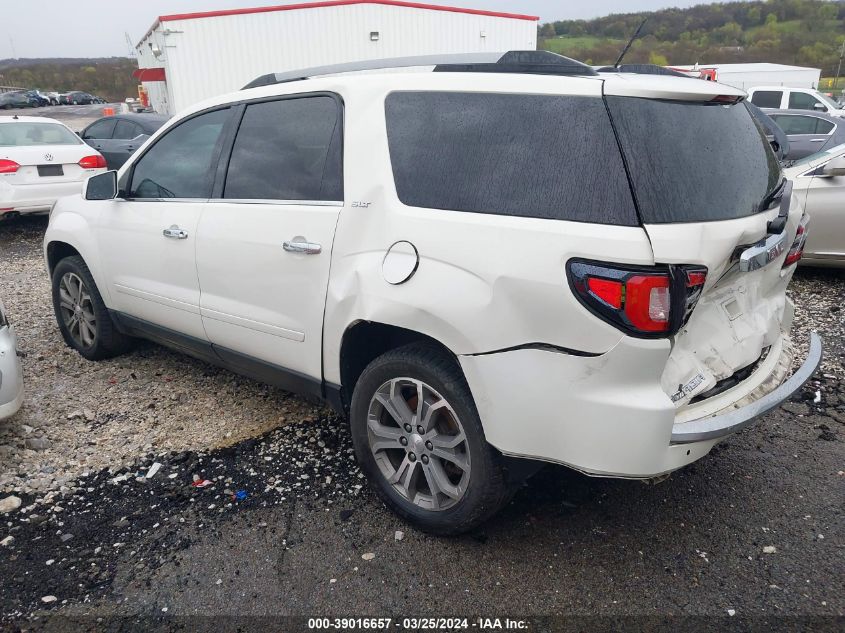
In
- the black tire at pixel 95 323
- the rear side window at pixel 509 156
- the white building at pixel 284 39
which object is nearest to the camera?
the rear side window at pixel 509 156

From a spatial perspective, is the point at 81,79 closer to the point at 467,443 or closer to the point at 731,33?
the point at 731,33

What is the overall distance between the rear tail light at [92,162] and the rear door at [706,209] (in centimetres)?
869

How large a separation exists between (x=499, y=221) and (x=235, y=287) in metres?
1.58

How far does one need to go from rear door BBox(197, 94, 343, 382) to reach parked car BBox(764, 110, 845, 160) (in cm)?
830

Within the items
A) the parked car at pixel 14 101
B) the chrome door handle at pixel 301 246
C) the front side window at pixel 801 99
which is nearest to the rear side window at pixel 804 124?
the front side window at pixel 801 99

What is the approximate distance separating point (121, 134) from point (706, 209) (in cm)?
1215

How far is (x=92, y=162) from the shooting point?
9.15 metres

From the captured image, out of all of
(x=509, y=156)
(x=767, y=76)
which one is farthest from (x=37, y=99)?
(x=509, y=156)

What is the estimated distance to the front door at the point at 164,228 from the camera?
3.60 meters

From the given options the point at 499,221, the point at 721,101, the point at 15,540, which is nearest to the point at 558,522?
the point at 499,221

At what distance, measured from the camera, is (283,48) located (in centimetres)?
2053

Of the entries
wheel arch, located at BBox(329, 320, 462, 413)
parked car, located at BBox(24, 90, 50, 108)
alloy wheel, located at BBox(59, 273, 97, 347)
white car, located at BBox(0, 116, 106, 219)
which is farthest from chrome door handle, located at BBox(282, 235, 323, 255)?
parked car, located at BBox(24, 90, 50, 108)

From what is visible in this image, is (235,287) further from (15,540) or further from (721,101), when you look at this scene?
(721,101)

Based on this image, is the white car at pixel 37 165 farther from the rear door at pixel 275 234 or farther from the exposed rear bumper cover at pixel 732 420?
the exposed rear bumper cover at pixel 732 420
